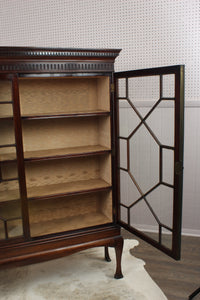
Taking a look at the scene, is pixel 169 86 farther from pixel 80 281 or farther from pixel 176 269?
pixel 80 281

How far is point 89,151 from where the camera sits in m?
2.39

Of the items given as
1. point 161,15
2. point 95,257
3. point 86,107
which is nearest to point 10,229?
point 95,257

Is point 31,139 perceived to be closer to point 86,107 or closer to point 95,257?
point 86,107

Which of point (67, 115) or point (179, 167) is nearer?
point (179, 167)

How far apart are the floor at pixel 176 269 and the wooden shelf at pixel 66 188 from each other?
802mm

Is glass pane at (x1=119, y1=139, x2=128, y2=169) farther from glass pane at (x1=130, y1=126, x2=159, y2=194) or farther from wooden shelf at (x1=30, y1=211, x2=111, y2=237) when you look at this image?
wooden shelf at (x1=30, y1=211, x2=111, y2=237)

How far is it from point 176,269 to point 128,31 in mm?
2161

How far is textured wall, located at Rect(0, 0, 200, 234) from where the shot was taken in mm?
2904

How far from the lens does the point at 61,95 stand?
8.36 ft

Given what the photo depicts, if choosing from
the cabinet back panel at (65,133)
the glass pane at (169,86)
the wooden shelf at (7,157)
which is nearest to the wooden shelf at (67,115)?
the cabinet back panel at (65,133)

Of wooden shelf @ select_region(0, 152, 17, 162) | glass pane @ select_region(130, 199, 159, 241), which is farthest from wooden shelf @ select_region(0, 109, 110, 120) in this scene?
glass pane @ select_region(130, 199, 159, 241)

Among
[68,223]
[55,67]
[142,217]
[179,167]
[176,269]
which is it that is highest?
[55,67]

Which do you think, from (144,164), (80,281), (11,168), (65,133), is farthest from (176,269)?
(11,168)

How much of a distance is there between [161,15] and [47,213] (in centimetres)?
204
